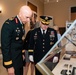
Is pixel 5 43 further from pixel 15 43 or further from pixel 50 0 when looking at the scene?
pixel 50 0

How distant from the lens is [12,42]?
1.78m

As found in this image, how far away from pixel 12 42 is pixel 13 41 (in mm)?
18

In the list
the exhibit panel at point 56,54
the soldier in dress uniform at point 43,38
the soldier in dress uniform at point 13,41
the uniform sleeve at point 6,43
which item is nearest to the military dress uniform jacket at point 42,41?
the soldier in dress uniform at point 43,38

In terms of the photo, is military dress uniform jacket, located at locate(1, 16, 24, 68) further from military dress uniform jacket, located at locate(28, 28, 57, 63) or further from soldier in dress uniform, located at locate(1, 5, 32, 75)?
military dress uniform jacket, located at locate(28, 28, 57, 63)

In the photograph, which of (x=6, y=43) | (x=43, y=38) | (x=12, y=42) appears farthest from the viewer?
(x=43, y=38)

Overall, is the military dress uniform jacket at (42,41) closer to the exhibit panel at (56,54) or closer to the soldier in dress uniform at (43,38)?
the soldier in dress uniform at (43,38)

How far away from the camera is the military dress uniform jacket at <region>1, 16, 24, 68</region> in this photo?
5.41ft

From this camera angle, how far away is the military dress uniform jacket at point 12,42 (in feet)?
5.41

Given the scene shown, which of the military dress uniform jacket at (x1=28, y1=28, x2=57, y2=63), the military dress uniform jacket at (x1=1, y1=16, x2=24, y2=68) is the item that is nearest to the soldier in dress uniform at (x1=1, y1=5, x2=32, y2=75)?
the military dress uniform jacket at (x1=1, y1=16, x2=24, y2=68)

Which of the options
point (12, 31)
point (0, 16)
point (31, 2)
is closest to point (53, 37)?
point (12, 31)

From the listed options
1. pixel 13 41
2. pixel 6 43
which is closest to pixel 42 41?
pixel 13 41

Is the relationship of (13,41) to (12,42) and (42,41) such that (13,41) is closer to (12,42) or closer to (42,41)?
(12,42)

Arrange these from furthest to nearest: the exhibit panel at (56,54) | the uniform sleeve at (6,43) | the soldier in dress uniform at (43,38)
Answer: the soldier in dress uniform at (43,38) → the uniform sleeve at (6,43) → the exhibit panel at (56,54)

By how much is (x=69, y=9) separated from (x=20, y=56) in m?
6.83
